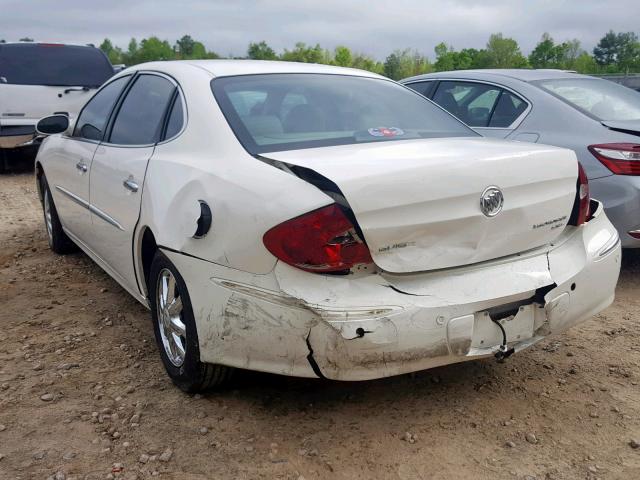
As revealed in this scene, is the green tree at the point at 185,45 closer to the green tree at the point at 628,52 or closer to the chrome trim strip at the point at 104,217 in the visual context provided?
the green tree at the point at 628,52

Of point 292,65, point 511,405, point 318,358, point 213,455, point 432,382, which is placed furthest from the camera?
point 292,65

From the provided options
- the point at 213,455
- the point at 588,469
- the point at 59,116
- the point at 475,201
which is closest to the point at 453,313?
the point at 475,201

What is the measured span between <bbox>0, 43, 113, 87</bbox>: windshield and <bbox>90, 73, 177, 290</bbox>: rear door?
6.76 m

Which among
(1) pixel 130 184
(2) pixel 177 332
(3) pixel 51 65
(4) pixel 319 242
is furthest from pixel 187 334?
(3) pixel 51 65

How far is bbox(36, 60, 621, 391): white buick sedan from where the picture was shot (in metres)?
2.40

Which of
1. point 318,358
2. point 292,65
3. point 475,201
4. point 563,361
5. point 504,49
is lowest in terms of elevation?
point 504,49

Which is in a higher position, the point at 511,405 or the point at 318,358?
the point at 318,358

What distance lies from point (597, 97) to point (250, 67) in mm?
3038

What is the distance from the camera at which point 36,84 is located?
32.4 feet

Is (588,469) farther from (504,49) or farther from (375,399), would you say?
(504,49)

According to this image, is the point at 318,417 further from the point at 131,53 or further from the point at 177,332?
the point at 131,53

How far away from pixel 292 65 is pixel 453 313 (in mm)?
1847

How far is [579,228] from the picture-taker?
300cm

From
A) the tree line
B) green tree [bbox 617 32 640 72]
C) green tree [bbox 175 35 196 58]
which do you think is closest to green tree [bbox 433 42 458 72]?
the tree line
